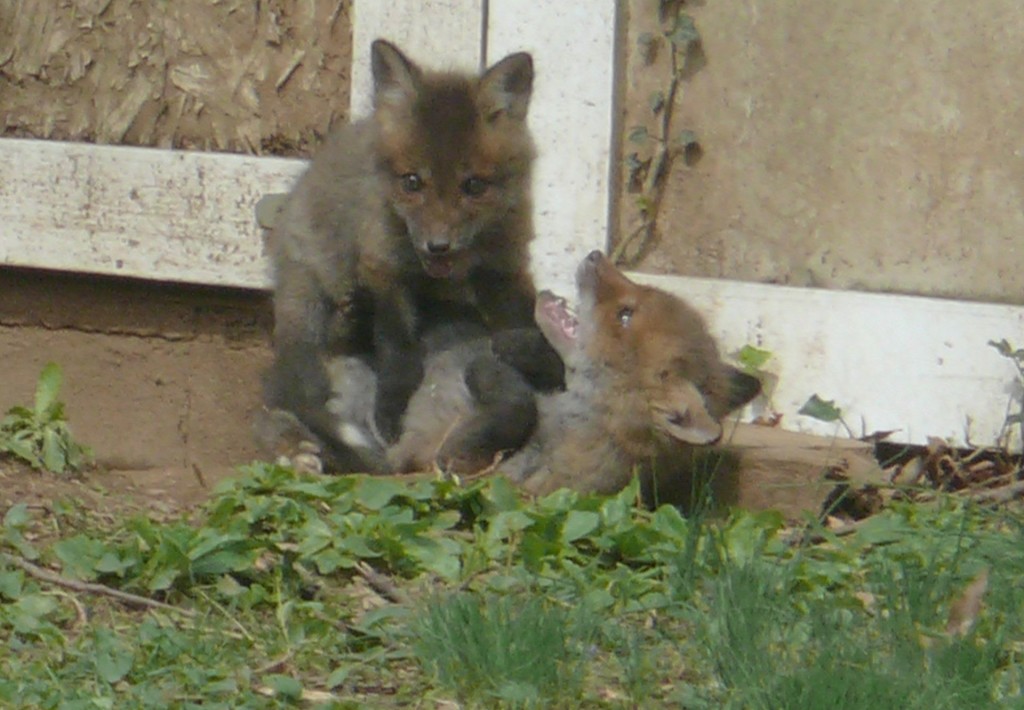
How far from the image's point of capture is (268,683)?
12.2 ft

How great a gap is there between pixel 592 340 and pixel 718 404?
0.48 metres

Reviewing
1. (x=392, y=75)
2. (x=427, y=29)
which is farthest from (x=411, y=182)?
(x=427, y=29)

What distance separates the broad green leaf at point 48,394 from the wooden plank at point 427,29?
1.63m

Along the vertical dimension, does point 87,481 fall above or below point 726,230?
below

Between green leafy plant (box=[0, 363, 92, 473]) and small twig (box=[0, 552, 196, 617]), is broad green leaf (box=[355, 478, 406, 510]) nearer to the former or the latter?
small twig (box=[0, 552, 196, 617])

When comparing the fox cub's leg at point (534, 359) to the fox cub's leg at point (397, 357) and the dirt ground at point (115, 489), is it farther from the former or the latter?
the dirt ground at point (115, 489)

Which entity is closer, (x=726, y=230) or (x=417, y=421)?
(x=417, y=421)

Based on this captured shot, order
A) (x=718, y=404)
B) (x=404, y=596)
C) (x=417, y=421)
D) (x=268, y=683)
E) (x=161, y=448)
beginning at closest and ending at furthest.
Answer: (x=268, y=683) < (x=404, y=596) < (x=718, y=404) < (x=417, y=421) < (x=161, y=448)

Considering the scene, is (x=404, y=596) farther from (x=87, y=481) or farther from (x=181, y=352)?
(x=181, y=352)

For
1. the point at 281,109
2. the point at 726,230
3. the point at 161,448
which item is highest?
the point at 281,109

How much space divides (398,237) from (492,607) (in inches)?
102

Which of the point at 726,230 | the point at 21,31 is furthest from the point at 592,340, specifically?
the point at 21,31

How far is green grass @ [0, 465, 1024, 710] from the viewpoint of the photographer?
3.59 metres

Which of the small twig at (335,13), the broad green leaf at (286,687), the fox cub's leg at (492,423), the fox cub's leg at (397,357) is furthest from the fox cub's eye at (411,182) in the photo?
the broad green leaf at (286,687)
